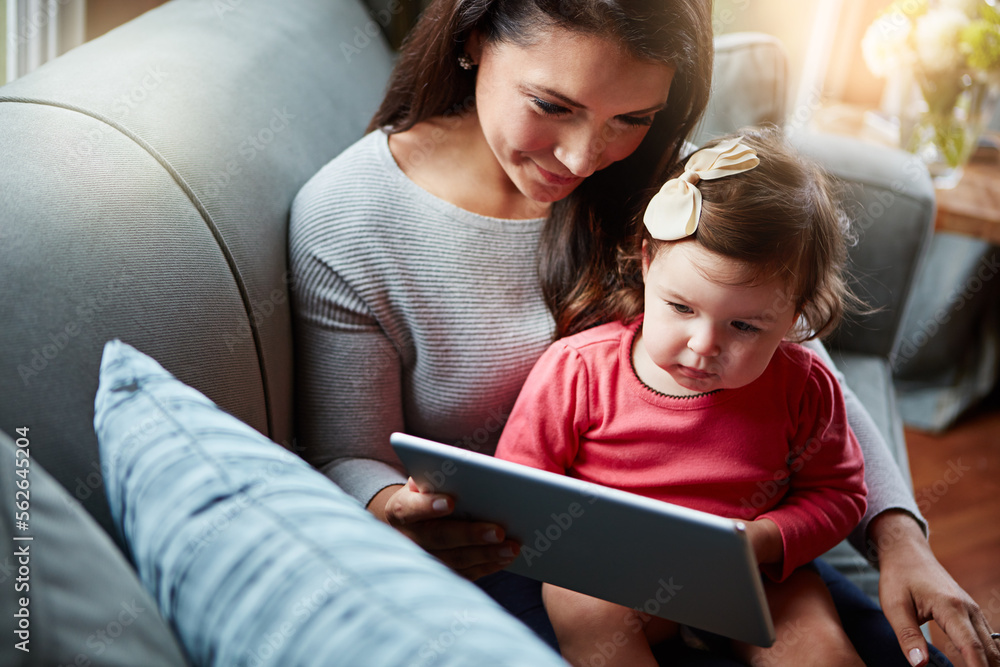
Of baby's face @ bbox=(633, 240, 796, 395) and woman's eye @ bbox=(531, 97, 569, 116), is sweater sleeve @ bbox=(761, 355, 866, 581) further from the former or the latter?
woman's eye @ bbox=(531, 97, 569, 116)

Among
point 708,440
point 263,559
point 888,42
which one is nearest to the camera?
point 263,559

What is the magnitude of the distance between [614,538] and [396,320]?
47 centimetres

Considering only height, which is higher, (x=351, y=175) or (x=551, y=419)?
(x=351, y=175)

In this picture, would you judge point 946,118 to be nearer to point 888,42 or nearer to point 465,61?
point 888,42

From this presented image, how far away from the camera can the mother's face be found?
891mm

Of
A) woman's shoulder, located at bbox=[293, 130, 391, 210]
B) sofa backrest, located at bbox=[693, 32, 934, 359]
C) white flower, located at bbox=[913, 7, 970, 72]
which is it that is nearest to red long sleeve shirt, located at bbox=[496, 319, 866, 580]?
woman's shoulder, located at bbox=[293, 130, 391, 210]

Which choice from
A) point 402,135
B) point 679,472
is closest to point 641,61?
point 402,135

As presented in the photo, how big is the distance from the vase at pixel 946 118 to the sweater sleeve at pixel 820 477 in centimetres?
133

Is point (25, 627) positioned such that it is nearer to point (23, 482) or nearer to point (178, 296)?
point (23, 482)

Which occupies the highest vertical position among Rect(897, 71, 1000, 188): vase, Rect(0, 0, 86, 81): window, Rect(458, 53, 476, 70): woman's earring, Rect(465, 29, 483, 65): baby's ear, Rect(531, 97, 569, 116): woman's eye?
Rect(465, 29, 483, 65): baby's ear

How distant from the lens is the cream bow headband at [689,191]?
0.87 metres

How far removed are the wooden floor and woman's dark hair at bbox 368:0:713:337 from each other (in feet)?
4.07

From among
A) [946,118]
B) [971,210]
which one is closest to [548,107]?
[971,210]

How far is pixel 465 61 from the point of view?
1.06 m
